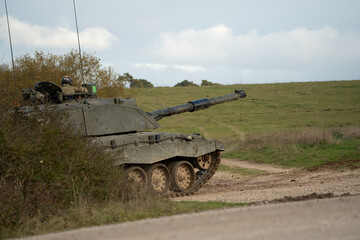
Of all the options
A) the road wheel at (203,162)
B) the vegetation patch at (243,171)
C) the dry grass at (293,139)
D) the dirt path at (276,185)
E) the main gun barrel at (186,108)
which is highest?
the main gun barrel at (186,108)

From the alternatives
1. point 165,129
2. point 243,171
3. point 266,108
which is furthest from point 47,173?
point 266,108

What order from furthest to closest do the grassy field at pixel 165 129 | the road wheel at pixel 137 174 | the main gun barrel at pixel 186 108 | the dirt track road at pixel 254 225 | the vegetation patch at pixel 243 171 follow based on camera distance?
the vegetation patch at pixel 243 171 → the main gun barrel at pixel 186 108 → the road wheel at pixel 137 174 → the grassy field at pixel 165 129 → the dirt track road at pixel 254 225

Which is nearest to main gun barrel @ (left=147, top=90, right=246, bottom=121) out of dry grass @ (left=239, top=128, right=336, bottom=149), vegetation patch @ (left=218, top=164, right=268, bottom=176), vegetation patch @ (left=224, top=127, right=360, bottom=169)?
vegetation patch @ (left=218, top=164, right=268, bottom=176)

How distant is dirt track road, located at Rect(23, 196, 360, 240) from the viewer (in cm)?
581

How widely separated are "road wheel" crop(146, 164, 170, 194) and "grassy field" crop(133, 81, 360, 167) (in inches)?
265

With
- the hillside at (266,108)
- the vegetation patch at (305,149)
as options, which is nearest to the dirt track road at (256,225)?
the vegetation patch at (305,149)

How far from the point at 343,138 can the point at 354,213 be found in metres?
16.1

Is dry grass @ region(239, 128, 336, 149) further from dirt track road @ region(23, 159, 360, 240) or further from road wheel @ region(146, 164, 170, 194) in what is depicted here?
dirt track road @ region(23, 159, 360, 240)

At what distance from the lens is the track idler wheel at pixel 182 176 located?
13.3 metres

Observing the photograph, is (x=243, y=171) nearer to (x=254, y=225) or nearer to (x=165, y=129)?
(x=254, y=225)

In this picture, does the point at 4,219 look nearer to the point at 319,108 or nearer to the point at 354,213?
the point at 354,213

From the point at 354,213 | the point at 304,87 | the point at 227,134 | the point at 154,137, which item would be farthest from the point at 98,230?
the point at 304,87

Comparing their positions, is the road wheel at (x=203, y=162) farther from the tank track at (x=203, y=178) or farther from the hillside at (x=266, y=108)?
the hillside at (x=266, y=108)

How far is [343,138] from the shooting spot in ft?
72.5
